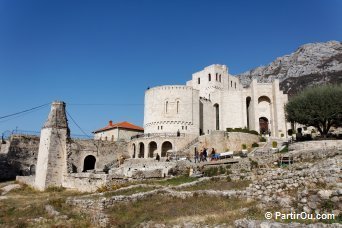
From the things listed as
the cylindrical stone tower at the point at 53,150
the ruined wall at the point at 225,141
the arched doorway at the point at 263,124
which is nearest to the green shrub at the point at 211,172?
the cylindrical stone tower at the point at 53,150

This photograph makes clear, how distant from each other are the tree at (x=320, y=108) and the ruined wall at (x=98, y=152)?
2615cm

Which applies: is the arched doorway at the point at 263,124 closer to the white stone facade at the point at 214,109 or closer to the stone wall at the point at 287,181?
the white stone facade at the point at 214,109

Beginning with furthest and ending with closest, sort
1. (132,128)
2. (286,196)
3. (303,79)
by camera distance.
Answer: (303,79) → (132,128) → (286,196)

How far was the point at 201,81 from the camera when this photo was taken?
194 ft

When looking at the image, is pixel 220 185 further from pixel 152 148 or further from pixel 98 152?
pixel 98 152

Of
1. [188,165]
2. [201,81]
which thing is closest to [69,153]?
[188,165]

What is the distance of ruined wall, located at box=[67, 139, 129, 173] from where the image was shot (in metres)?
44.3

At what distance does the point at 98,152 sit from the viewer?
46531mm

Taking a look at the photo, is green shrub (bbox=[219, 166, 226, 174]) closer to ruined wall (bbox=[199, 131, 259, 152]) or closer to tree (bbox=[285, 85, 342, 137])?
tree (bbox=[285, 85, 342, 137])

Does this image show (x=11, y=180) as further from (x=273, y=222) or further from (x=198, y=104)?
(x=273, y=222)

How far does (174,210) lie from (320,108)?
24.5m

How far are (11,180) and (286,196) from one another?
3474 centimetres

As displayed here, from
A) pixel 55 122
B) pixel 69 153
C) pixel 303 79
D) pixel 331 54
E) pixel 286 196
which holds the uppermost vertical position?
pixel 331 54

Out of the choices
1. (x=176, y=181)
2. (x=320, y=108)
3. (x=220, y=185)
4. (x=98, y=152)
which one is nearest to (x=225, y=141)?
(x=320, y=108)
